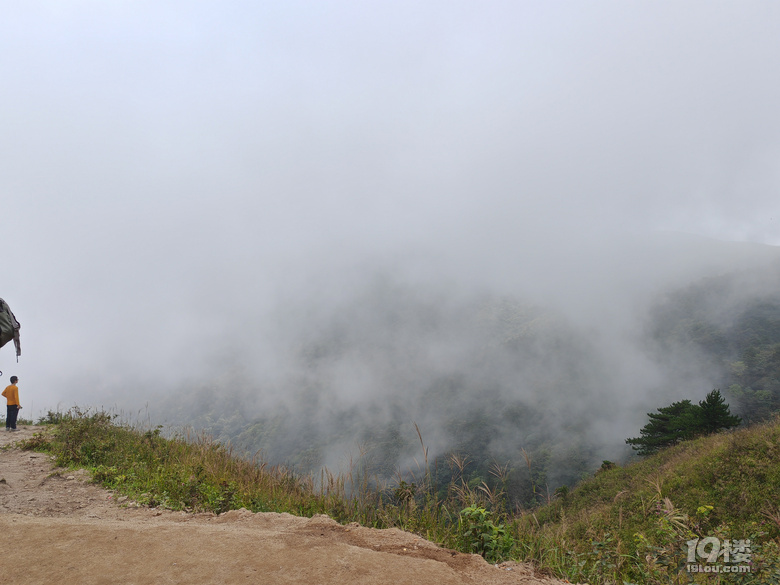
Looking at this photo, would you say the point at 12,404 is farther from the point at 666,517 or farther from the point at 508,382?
the point at 508,382

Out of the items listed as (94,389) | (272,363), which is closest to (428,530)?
(272,363)

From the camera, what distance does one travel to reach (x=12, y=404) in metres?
12.5

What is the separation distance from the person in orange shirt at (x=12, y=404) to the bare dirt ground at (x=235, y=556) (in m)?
11.3

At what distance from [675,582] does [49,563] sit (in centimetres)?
455

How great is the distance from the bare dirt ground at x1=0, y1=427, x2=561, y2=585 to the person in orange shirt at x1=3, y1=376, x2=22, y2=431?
11269 mm

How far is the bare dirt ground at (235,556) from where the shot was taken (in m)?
2.72

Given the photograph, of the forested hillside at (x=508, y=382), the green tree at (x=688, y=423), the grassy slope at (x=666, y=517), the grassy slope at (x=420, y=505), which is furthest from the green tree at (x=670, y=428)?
the forested hillside at (x=508, y=382)

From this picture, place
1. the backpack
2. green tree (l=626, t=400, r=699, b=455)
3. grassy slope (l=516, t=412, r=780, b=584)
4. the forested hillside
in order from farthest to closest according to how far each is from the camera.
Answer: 1. the forested hillside
2. green tree (l=626, t=400, r=699, b=455)
3. the backpack
4. grassy slope (l=516, t=412, r=780, b=584)

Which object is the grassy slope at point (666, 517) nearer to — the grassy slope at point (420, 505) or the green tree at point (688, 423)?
the grassy slope at point (420, 505)

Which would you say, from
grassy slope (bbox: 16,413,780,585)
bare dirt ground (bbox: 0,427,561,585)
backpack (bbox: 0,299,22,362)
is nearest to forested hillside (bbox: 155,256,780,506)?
grassy slope (bbox: 16,413,780,585)

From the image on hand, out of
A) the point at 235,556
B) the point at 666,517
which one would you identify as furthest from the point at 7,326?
the point at 666,517

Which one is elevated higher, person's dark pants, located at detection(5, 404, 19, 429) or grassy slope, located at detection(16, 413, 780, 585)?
person's dark pants, located at detection(5, 404, 19, 429)

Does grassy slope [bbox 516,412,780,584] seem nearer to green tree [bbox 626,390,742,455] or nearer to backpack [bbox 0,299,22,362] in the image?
green tree [bbox 626,390,742,455]

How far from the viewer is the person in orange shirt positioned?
1234 centimetres
